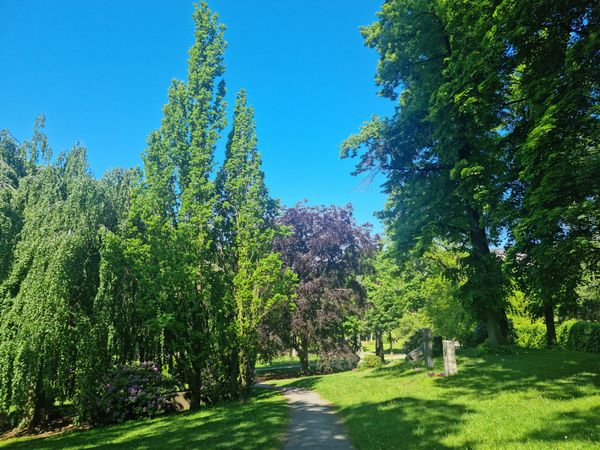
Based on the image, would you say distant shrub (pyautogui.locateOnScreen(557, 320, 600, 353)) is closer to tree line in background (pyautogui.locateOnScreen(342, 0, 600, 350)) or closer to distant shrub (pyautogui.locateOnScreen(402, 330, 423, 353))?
tree line in background (pyautogui.locateOnScreen(342, 0, 600, 350))

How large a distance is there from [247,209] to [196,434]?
8.80 m

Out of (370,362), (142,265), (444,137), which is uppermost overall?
(444,137)

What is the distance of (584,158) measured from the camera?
8.07m

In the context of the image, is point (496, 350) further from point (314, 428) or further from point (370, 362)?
point (314, 428)

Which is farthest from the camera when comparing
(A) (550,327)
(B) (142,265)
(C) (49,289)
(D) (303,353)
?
(D) (303,353)

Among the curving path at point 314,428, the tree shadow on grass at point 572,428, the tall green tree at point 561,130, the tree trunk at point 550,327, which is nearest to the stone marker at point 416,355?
the tree trunk at point 550,327

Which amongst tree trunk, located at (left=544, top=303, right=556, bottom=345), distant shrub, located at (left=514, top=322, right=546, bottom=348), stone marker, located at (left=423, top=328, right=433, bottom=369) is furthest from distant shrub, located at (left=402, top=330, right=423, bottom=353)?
stone marker, located at (left=423, top=328, right=433, bottom=369)

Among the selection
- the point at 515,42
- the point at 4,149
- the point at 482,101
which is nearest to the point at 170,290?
the point at 4,149

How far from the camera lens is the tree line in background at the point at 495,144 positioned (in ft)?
27.4

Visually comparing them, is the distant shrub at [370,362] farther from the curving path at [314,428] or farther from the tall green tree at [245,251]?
the curving path at [314,428]

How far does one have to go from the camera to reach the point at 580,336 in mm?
18656

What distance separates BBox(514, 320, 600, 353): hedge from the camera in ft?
56.8

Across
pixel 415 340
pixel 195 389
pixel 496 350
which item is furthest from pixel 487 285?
pixel 195 389

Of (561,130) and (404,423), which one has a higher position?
(561,130)
